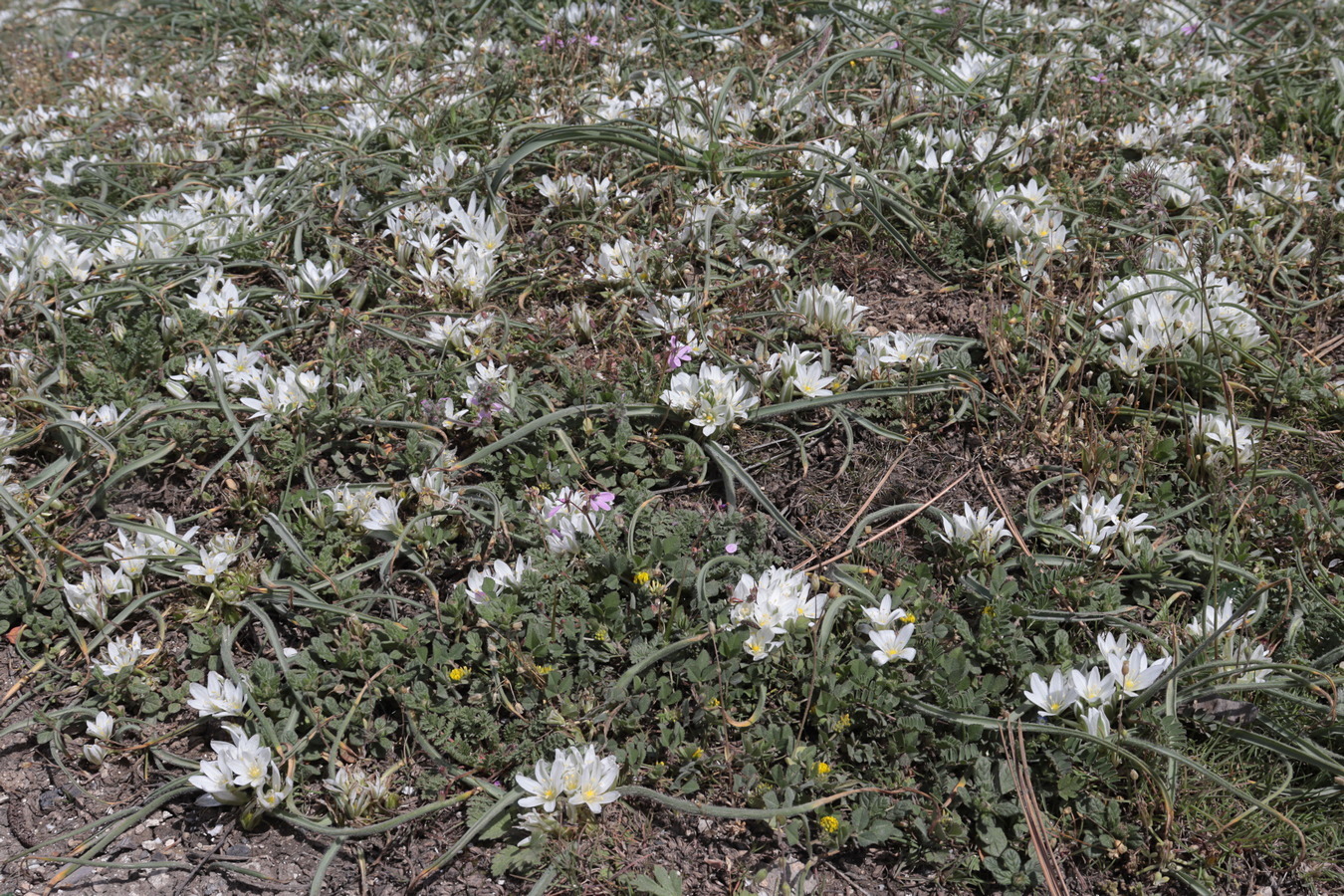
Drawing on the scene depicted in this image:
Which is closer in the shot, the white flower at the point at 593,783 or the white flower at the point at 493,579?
the white flower at the point at 593,783

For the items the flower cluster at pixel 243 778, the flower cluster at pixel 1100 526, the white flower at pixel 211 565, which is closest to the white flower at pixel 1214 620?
the flower cluster at pixel 1100 526

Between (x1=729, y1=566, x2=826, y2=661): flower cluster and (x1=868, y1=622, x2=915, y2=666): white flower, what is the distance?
0.16 meters

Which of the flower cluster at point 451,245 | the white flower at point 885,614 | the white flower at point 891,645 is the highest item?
the flower cluster at point 451,245

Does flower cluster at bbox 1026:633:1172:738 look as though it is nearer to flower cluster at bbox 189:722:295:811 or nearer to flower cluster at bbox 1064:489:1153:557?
flower cluster at bbox 1064:489:1153:557

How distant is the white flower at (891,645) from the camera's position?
83.5 inches

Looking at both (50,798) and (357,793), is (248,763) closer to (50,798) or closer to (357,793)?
(357,793)

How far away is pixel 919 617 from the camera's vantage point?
2.25 meters

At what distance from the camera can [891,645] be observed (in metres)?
2.15

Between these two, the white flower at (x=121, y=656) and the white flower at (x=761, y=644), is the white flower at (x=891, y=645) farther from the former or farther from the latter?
the white flower at (x=121, y=656)

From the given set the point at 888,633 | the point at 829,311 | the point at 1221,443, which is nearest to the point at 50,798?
the point at 888,633

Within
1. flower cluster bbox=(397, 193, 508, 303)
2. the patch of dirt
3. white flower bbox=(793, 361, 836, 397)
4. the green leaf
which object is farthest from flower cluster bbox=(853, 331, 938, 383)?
the green leaf

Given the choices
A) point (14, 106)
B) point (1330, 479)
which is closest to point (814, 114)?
point (1330, 479)

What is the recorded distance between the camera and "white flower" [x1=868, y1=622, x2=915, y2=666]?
6.96ft

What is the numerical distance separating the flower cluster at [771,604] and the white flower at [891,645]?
0.16 meters
